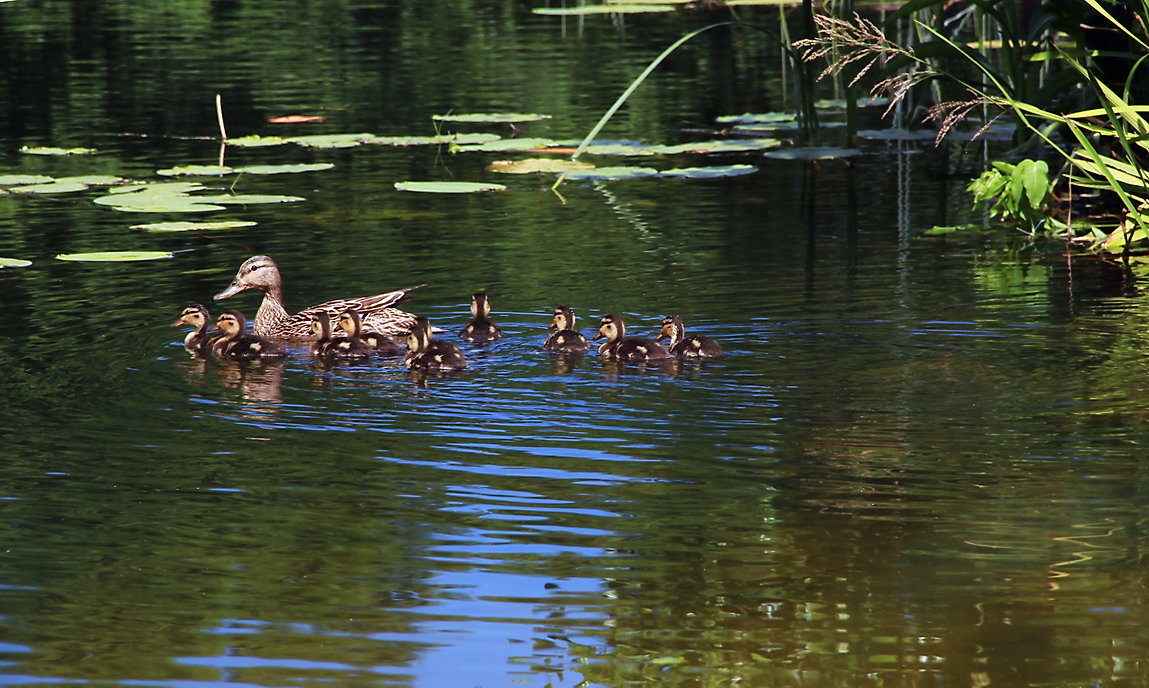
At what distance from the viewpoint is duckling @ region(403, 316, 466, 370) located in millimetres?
7031

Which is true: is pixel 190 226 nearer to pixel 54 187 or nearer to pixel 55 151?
pixel 54 187

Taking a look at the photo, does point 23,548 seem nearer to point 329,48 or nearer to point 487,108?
point 487,108

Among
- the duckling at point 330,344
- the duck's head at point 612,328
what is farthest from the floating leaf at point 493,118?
the duck's head at point 612,328

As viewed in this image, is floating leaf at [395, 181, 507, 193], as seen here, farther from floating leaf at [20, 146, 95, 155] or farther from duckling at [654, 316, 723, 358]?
duckling at [654, 316, 723, 358]

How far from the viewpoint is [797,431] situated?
5953 mm

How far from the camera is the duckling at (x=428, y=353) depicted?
23.1 feet

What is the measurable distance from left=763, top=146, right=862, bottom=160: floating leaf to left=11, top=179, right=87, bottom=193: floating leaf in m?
4.96

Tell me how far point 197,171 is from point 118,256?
2.81m

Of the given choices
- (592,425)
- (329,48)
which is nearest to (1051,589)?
(592,425)

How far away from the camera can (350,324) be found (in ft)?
24.7

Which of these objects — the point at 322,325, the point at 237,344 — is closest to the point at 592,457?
the point at 322,325

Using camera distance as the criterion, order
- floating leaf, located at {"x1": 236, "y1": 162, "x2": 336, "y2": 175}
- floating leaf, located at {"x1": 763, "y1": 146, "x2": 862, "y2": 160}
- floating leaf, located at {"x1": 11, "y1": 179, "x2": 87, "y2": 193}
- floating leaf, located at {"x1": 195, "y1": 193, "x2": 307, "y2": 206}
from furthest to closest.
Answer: floating leaf, located at {"x1": 236, "y1": 162, "x2": 336, "y2": 175} < floating leaf, located at {"x1": 763, "y1": 146, "x2": 862, "y2": 160} < floating leaf, located at {"x1": 11, "y1": 179, "x2": 87, "y2": 193} < floating leaf, located at {"x1": 195, "y1": 193, "x2": 307, "y2": 206}

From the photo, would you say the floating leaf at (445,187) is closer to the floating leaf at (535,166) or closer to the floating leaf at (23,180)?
the floating leaf at (535,166)

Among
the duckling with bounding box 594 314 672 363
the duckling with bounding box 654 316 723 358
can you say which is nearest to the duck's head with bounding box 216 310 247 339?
the duckling with bounding box 594 314 672 363
